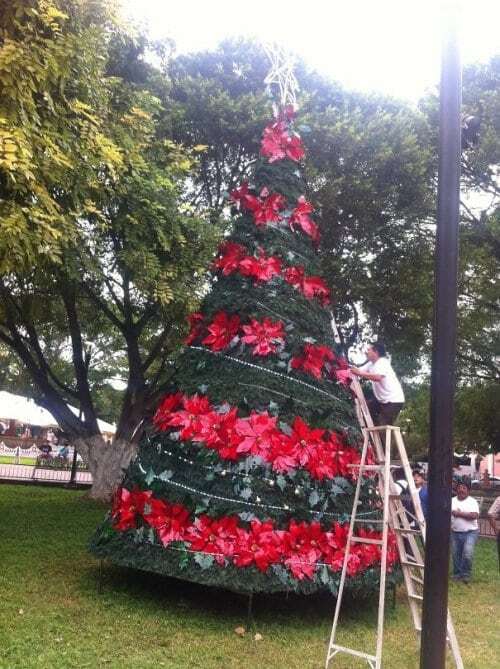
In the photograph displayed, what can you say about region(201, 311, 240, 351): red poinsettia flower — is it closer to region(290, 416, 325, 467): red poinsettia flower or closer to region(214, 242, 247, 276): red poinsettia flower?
region(214, 242, 247, 276): red poinsettia flower

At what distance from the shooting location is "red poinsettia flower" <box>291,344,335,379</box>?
312 inches

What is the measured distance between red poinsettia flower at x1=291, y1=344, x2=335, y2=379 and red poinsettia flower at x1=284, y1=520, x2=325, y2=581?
176cm

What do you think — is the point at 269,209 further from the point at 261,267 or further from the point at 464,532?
the point at 464,532

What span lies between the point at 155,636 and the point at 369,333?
555 inches

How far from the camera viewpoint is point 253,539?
694cm

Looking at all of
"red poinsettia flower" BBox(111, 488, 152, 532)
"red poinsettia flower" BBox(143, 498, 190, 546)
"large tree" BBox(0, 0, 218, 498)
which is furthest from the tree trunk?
"red poinsettia flower" BBox(143, 498, 190, 546)

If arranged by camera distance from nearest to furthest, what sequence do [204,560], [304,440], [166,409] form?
[204,560] → [304,440] → [166,409]

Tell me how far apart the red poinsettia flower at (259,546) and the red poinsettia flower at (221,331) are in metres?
2.18

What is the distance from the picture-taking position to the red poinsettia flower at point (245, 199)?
867cm

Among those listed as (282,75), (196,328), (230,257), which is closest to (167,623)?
(196,328)

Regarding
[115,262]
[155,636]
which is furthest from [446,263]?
[115,262]

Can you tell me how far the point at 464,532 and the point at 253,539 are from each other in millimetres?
5439

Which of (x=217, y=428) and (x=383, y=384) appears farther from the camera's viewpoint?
(x=217, y=428)

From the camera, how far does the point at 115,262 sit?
47.5ft
